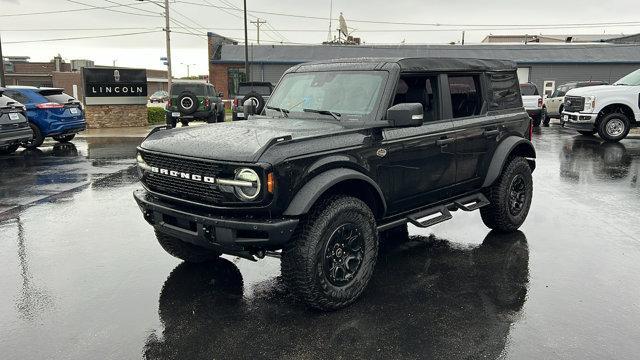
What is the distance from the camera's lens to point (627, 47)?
128 ft

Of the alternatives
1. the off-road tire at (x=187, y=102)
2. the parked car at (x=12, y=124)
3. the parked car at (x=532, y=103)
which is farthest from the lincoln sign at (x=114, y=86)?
the parked car at (x=532, y=103)

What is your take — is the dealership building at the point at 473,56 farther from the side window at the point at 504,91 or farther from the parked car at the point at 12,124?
the side window at the point at 504,91

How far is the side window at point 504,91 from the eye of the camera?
19.2 feet

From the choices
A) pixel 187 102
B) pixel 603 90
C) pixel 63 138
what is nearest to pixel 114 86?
pixel 187 102

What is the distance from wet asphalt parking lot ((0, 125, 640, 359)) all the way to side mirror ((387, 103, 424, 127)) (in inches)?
58.4

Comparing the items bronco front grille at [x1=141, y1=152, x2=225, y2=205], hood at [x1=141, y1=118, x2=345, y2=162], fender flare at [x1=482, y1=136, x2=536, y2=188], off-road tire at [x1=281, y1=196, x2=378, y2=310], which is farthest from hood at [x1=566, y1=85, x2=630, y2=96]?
bronco front grille at [x1=141, y1=152, x2=225, y2=205]

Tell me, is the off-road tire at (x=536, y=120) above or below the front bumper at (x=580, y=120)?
below

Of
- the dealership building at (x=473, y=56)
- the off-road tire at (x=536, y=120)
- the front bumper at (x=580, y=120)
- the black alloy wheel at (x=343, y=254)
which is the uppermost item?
the dealership building at (x=473, y=56)

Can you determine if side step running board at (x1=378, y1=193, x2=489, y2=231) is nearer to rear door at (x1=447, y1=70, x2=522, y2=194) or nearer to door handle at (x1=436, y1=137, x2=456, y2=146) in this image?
rear door at (x1=447, y1=70, x2=522, y2=194)

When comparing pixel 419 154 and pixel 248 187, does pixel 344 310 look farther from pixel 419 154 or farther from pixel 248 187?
pixel 419 154

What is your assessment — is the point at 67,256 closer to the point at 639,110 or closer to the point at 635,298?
the point at 635,298

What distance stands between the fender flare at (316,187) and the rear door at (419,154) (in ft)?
1.62

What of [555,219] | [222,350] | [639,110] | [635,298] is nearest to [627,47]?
[639,110]

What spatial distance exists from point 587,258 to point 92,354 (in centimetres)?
475
